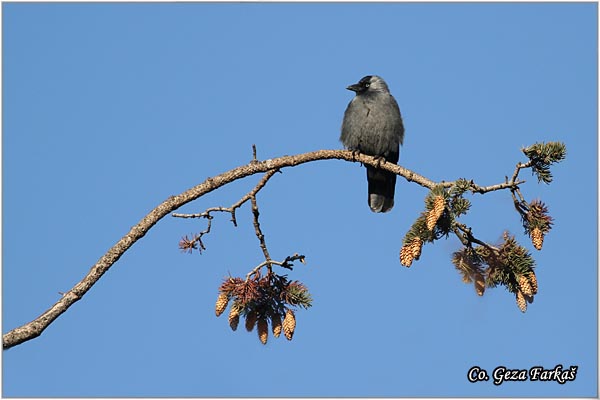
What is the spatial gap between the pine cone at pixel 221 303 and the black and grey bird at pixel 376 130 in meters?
3.76

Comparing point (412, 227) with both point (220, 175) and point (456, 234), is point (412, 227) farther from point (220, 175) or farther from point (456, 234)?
point (220, 175)

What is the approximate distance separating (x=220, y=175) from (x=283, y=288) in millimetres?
799

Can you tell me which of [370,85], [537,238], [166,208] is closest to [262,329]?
[166,208]

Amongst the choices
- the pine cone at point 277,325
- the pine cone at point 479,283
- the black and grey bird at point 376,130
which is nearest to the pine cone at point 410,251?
the pine cone at point 479,283

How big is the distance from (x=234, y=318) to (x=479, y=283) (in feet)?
4.41

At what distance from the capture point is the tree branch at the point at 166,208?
4.02 m

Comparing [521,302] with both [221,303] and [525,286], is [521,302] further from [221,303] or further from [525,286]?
A: [221,303]

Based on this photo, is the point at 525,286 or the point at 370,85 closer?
the point at 525,286

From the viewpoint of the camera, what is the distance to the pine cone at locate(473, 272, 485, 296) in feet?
13.6

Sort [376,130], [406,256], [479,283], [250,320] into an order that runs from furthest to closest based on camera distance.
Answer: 1. [376,130]
2. [250,320]
3. [479,283]
4. [406,256]

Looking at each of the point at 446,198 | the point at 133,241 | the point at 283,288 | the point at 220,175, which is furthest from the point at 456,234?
the point at 133,241

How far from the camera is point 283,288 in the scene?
443cm

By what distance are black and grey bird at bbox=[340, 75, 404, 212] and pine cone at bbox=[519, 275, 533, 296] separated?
3.93 m

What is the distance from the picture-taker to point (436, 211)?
392cm
